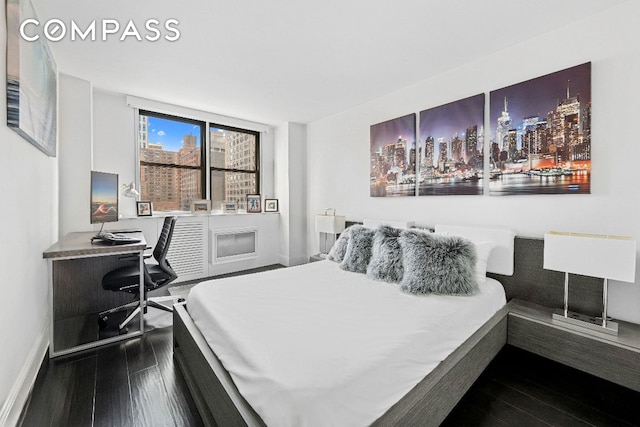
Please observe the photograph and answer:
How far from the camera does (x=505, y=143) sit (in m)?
2.45

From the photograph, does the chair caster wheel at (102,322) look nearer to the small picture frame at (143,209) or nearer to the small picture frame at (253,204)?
the small picture frame at (143,209)

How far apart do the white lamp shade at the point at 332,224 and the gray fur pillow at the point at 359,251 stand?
3.56 ft

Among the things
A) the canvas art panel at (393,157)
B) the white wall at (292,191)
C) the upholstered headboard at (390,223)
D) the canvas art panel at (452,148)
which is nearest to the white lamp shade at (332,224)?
the upholstered headboard at (390,223)

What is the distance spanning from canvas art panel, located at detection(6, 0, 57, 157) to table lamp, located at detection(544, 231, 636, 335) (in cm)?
341

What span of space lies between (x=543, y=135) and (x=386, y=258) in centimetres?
160

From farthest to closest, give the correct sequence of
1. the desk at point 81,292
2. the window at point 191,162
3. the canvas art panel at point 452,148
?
the window at point 191,162
the canvas art panel at point 452,148
the desk at point 81,292

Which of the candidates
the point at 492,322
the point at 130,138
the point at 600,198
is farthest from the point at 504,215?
the point at 130,138

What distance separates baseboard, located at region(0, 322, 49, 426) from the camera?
149 centimetres

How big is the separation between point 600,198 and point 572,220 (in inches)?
8.8

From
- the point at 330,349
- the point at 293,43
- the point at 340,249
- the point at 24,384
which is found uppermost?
the point at 293,43

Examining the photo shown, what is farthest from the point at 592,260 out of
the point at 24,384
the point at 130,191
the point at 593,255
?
the point at 130,191

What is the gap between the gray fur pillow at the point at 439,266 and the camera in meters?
2.02

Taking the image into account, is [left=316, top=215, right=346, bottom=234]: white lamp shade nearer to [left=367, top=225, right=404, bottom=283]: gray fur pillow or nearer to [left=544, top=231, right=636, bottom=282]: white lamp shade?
[left=367, top=225, right=404, bottom=283]: gray fur pillow

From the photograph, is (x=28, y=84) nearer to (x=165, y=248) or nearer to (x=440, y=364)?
(x=165, y=248)
